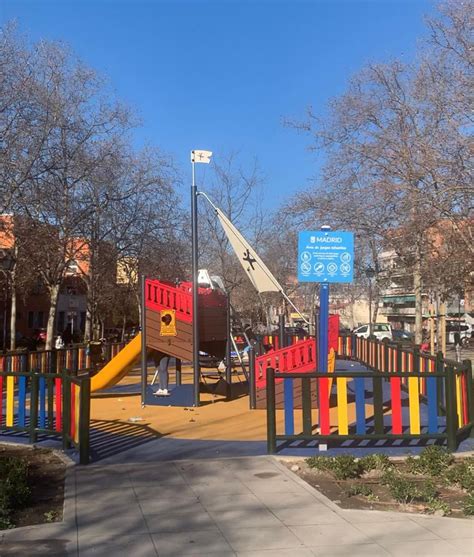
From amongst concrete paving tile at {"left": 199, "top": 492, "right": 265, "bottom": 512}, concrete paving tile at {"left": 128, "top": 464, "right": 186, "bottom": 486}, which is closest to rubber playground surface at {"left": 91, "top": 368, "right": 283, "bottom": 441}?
concrete paving tile at {"left": 128, "top": 464, "right": 186, "bottom": 486}

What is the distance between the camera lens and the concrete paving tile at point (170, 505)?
539 centimetres

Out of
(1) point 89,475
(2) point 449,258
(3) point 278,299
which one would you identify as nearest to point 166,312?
(1) point 89,475

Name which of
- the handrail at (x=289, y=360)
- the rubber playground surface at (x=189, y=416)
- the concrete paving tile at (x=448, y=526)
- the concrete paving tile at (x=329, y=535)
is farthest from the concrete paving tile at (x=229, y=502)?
the handrail at (x=289, y=360)

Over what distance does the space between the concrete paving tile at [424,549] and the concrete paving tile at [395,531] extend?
0.28 feet

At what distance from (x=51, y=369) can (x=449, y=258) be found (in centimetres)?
1468

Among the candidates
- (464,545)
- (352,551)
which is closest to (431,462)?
(464,545)

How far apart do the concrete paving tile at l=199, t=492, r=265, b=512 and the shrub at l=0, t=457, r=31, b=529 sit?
1626 millimetres

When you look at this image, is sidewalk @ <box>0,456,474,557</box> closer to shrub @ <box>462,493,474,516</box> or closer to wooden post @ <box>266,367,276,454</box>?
shrub @ <box>462,493,474,516</box>

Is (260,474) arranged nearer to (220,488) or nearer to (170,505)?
(220,488)

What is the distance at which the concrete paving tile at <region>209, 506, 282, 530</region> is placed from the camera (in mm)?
4977

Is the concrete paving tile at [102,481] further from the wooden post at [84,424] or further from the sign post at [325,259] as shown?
the sign post at [325,259]

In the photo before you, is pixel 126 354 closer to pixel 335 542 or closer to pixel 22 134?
pixel 22 134

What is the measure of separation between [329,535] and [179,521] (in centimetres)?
125

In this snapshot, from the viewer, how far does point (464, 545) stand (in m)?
4.46
